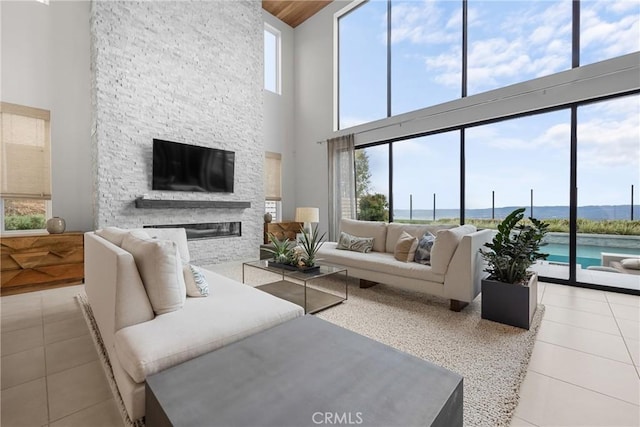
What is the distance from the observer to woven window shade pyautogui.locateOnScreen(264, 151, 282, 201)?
6.59m

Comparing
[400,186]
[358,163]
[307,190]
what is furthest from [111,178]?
[400,186]

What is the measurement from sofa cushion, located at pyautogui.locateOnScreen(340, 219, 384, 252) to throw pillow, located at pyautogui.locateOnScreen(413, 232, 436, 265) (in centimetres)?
80

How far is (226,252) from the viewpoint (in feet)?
17.7

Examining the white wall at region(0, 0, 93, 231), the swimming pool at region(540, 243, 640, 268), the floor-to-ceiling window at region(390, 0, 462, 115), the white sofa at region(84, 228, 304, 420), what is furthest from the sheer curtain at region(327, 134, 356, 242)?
the white wall at region(0, 0, 93, 231)

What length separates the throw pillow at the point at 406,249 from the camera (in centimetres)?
337

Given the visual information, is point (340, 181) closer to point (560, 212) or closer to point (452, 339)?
point (560, 212)

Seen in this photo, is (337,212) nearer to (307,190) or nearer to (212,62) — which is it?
(307,190)

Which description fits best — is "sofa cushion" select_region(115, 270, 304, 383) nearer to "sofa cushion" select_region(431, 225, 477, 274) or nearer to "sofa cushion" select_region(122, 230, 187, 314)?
"sofa cushion" select_region(122, 230, 187, 314)

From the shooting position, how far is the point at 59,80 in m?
3.99

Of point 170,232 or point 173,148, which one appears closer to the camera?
point 170,232

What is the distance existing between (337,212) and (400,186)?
55.7 inches

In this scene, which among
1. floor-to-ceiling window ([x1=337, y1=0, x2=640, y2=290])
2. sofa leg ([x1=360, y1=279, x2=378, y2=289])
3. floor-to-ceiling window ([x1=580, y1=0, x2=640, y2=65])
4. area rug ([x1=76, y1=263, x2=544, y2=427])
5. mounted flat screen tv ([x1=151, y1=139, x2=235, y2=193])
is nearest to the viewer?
area rug ([x1=76, y1=263, x2=544, y2=427])

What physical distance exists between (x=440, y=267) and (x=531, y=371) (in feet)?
3.74

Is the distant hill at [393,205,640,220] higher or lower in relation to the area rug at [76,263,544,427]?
higher
